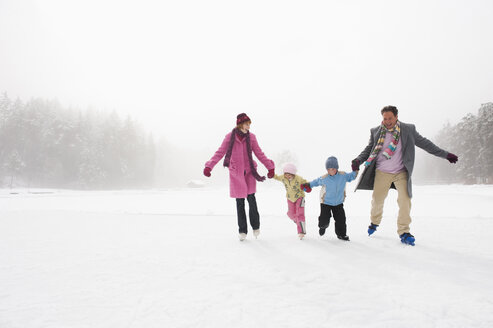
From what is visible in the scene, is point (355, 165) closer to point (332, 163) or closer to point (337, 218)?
point (332, 163)

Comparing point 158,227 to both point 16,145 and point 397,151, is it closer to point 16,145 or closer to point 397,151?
point 397,151

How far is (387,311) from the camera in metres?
1.78

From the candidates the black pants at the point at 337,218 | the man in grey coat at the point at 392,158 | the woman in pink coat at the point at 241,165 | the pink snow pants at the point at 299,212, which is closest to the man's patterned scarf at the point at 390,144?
the man in grey coat at the point at 392,158

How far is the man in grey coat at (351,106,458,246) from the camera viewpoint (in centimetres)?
425

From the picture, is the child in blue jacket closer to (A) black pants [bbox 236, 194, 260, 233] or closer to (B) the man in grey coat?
(B) the man in grey coat

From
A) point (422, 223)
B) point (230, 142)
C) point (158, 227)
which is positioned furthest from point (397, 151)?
point (158, 227)

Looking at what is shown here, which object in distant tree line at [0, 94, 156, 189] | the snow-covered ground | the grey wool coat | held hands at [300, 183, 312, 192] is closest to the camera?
the snow-covered ground

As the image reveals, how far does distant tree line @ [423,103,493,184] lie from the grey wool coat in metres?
40.0

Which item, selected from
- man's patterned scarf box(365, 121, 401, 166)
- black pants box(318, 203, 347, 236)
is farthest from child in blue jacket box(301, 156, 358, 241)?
man's patterned scarf box(365, 121, 401, 166)

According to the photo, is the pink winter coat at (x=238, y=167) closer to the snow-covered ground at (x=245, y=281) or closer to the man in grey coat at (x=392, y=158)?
the snow-covered ground at (x=245, y=281)

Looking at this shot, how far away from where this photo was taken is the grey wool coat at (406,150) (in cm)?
424

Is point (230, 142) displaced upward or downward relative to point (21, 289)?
upward

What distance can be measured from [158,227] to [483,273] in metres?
4.74

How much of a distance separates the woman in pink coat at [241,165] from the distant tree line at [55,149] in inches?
1725
